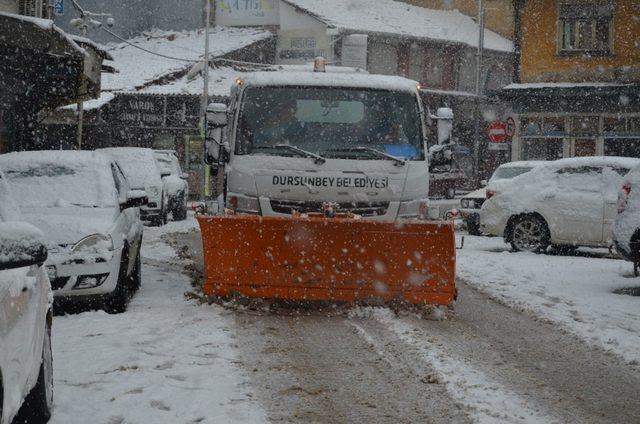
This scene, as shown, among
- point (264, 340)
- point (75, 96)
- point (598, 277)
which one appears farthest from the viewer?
point (75, 96)

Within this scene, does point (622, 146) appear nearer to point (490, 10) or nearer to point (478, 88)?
point (478, 88)

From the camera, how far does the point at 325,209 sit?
29.8ft

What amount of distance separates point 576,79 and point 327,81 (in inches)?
865

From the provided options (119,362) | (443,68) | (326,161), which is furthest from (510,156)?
(119,362)

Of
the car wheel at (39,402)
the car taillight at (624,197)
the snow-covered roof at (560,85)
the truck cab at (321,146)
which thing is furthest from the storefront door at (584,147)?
the car wheel at (39,402)

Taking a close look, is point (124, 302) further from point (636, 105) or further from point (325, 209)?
point (636, 105)

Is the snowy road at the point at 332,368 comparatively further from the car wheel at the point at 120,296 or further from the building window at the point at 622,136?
the building window at the point at 622,136

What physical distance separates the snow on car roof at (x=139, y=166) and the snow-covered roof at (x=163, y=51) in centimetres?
1849

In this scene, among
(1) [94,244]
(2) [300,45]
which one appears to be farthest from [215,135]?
(2) [300,45]

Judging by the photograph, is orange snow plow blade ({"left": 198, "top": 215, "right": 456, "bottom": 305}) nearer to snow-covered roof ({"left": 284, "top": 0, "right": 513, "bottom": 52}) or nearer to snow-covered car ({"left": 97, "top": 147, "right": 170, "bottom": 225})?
snow-covered car ({"left": 97, "top": 147, "right": 170, "bottom": 225})

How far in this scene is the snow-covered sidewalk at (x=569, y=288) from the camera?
877 centimetres

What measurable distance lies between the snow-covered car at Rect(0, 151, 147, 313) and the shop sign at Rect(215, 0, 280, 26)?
1464 inches

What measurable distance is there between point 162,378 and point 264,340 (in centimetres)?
162

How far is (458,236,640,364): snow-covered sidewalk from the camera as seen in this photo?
28.8ft
